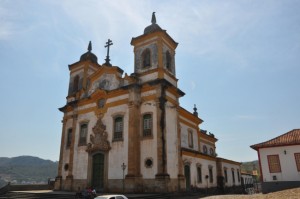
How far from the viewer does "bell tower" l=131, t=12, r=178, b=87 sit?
2167 cm

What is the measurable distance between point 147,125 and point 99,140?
4883 mm

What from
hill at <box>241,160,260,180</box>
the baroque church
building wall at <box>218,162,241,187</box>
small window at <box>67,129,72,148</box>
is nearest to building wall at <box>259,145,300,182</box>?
the baroque church

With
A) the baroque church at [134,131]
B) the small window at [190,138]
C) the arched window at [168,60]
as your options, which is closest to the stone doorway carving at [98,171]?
the baroque church at [134,131]

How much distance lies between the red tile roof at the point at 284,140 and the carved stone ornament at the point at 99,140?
1299cm

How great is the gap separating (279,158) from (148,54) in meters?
14.4

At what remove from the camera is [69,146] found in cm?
2519

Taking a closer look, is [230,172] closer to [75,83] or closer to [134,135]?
[134,135]

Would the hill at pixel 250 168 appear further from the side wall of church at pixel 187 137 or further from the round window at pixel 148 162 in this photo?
the round window at pixel 148 162

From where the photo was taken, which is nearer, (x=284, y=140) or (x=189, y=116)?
(x=284, y=140)

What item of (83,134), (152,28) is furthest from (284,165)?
(83,134)

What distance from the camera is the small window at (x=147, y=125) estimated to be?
19828mm

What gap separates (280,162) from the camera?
67.8ft

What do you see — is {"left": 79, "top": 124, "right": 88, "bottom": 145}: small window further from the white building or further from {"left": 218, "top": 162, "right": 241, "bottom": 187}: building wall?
{"left": 218, "top": 162, "right": 241, "bottom": 187}: building wall

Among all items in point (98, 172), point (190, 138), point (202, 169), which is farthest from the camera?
point (190, 138)
